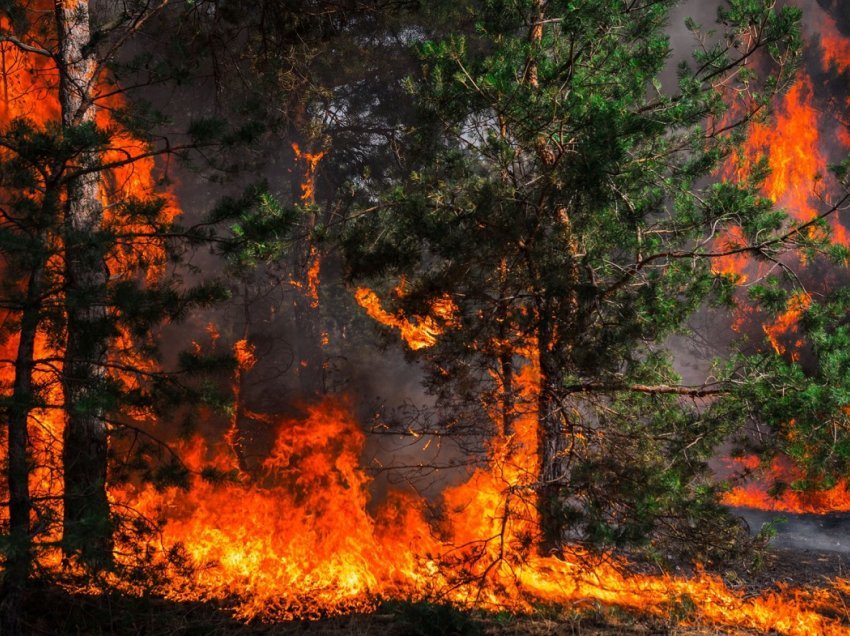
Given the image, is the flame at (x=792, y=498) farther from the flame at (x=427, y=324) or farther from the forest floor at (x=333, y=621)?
the forest floor at (x=333, y=621)

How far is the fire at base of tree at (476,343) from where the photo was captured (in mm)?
5695

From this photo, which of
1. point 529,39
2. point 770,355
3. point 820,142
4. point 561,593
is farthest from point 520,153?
point 820,142

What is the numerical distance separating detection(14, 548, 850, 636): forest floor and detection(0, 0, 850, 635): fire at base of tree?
46 millimetres

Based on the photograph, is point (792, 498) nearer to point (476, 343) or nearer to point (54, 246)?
point (476, 343)

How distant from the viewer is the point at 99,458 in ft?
24.8

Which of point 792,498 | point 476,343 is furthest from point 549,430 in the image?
point 792,498

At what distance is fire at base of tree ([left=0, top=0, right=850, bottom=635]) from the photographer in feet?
18.7

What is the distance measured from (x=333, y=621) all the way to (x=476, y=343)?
145 inches

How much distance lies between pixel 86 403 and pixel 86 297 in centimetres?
77

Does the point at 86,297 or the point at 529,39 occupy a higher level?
the point at 529,39

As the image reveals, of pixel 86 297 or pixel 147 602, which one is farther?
pixel 147 602

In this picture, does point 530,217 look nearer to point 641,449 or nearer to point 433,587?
point 641,449

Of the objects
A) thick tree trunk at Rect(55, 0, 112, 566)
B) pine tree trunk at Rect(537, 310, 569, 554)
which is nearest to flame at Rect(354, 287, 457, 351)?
pine tree trunk at Rect(537, 310, 569, 554)

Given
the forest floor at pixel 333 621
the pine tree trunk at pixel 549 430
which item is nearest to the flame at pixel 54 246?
the forest floor at pixel 333 621
